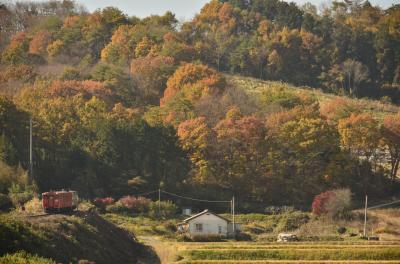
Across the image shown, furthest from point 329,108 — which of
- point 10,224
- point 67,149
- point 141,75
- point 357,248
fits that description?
point 10,224

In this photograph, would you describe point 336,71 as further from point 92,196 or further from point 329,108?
point 92,196

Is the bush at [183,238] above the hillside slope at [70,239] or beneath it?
beneath

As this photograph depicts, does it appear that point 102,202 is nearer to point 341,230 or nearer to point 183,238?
point 183,238

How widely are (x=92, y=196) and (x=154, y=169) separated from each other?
6.88 meters

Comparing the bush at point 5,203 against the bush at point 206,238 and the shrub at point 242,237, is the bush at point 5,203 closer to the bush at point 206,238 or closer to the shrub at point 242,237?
the bush at point 206,238

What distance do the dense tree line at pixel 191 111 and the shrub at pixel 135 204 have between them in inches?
123

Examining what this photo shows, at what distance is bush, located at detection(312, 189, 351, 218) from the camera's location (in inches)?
2768

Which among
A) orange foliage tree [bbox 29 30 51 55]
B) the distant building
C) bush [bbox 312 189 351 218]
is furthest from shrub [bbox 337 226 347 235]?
orange foliage tree [bbox 29 30 51 55]

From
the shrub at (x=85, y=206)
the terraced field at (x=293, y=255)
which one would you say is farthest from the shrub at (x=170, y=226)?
the terraced field at (x=293, y=255)

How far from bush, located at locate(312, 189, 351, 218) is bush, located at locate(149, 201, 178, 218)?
11.7 metres

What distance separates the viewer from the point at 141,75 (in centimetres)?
9956

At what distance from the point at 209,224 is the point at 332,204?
11.3 meters

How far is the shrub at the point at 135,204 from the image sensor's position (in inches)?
2758

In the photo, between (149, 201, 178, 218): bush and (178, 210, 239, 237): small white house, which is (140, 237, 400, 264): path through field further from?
Result: (149, 201, 178, 218): bush
